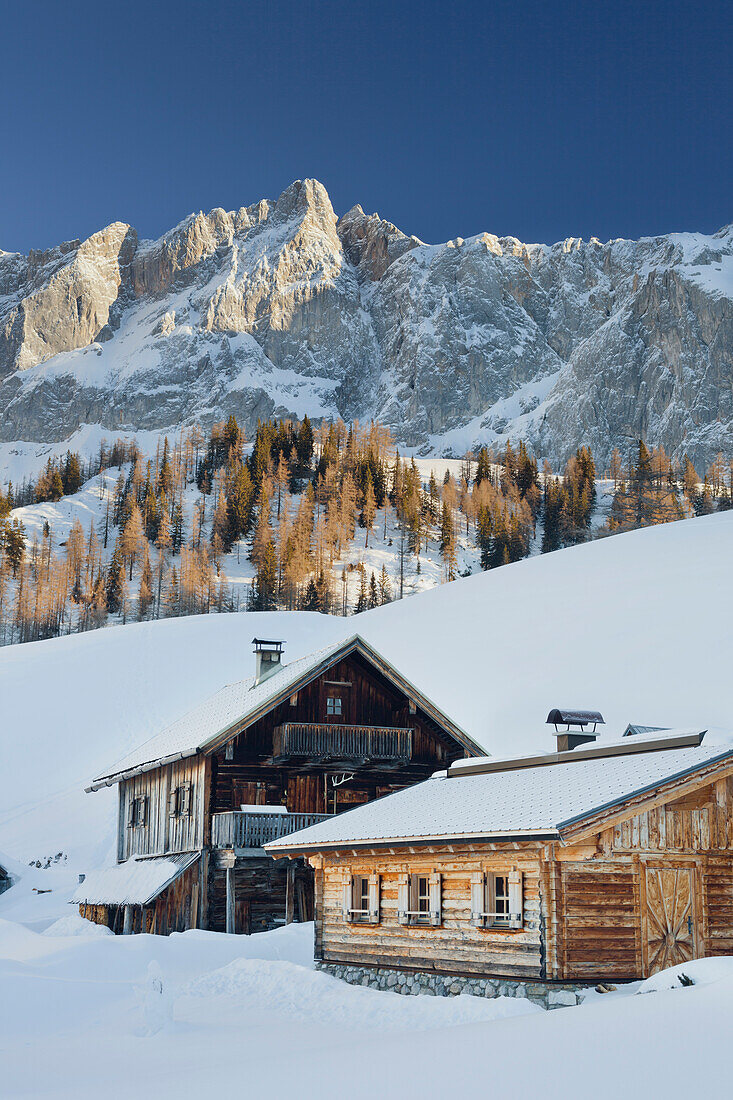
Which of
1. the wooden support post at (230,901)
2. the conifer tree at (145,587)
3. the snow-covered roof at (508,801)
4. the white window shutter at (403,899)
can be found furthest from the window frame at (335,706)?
the conifer tree at (145,587)

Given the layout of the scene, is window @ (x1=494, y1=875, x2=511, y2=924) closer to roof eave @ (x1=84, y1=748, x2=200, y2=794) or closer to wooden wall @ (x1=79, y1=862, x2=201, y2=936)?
roof eave @ (x1=84, y1=748, x2=200, y2=794)

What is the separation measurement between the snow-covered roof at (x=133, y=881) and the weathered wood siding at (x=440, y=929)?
7356mm

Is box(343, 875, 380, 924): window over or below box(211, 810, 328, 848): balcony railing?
below

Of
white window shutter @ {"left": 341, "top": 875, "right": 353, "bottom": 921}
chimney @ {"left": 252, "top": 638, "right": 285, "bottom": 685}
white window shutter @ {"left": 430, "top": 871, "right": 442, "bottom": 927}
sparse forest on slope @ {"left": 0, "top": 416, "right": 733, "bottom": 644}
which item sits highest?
sparse forest on slope @ {"left": 0, "top": 416, "right": 733, "bottom": 644}

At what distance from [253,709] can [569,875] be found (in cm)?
1463

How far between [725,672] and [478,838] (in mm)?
31346

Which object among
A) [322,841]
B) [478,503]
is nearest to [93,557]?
[478,503]

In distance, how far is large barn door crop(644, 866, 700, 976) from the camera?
1825 cm

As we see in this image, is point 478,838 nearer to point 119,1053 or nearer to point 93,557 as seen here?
point 119,1053

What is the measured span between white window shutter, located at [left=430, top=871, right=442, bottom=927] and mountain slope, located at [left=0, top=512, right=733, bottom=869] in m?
23.4

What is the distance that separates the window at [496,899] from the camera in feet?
60.2

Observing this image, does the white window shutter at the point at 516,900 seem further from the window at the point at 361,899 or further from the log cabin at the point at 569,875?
the window at the point at 361,899

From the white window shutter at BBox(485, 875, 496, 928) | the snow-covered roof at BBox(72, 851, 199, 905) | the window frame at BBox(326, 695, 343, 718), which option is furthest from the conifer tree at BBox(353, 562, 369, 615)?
the white window shutter at BBox(485, 875, 496, 928)

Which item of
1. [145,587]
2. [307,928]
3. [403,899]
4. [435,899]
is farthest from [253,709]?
[145,587]
